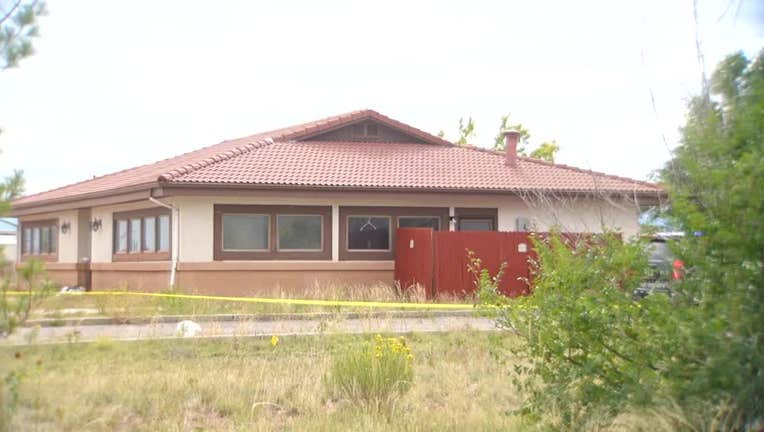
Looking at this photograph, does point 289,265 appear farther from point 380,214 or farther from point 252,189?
point 380,214

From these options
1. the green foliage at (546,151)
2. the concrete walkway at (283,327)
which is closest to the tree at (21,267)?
the concrete walkway at (283,327)

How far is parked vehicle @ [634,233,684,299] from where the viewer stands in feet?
18.5

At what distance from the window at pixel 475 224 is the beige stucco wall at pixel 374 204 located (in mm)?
305

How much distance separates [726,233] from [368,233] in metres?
18.9

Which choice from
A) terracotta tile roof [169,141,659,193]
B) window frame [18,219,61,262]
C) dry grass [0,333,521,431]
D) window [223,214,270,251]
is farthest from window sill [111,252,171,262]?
dry grass [0,333,521,431]

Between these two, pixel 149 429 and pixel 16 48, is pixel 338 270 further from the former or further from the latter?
pixel 16 48

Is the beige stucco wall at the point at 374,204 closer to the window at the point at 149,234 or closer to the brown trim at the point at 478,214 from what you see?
the brown trim at the point at 478,214

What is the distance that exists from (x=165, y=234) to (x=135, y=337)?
36.3 ft

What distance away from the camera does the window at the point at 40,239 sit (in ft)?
99.4

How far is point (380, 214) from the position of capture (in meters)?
23.9

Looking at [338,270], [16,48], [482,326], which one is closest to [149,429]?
[16,48]

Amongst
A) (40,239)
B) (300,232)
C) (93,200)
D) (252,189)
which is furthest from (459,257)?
(40,239)

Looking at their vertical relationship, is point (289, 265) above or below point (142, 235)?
below

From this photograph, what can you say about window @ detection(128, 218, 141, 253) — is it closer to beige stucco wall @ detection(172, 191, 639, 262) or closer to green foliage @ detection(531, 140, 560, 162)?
beige stucco wall @ detection(172, 191, 639, 262)
